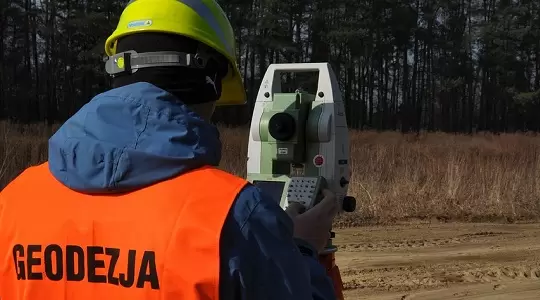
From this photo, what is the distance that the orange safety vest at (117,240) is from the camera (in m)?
1.00

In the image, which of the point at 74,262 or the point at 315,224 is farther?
the point at 315,224

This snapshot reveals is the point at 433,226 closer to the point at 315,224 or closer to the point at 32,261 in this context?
the point at 315,224

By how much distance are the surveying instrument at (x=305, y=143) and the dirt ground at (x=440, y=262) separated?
2796 mm

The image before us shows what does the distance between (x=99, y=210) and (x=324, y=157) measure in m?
1.86

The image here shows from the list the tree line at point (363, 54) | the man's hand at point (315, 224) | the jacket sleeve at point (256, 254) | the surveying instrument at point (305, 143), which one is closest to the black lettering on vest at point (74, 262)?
the jacket sleeve at point (256, 254)

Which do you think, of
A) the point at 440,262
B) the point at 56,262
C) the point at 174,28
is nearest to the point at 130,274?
the point at 56,262

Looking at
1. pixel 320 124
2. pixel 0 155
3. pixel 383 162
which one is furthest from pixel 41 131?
pixel 320 124

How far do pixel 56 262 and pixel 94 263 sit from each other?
86 mm

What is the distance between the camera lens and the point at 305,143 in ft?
9.52

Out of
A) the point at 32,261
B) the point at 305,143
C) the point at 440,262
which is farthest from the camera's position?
the point at 440,262

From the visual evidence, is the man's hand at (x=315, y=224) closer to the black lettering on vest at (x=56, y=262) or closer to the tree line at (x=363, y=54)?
the black lettering on vest at (x=56, y=262)

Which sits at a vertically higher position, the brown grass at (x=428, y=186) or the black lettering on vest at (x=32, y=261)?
the black lettering on vest at (x=32, y=261)

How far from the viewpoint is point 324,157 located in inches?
112

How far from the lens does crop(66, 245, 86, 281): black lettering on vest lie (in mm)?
1087
